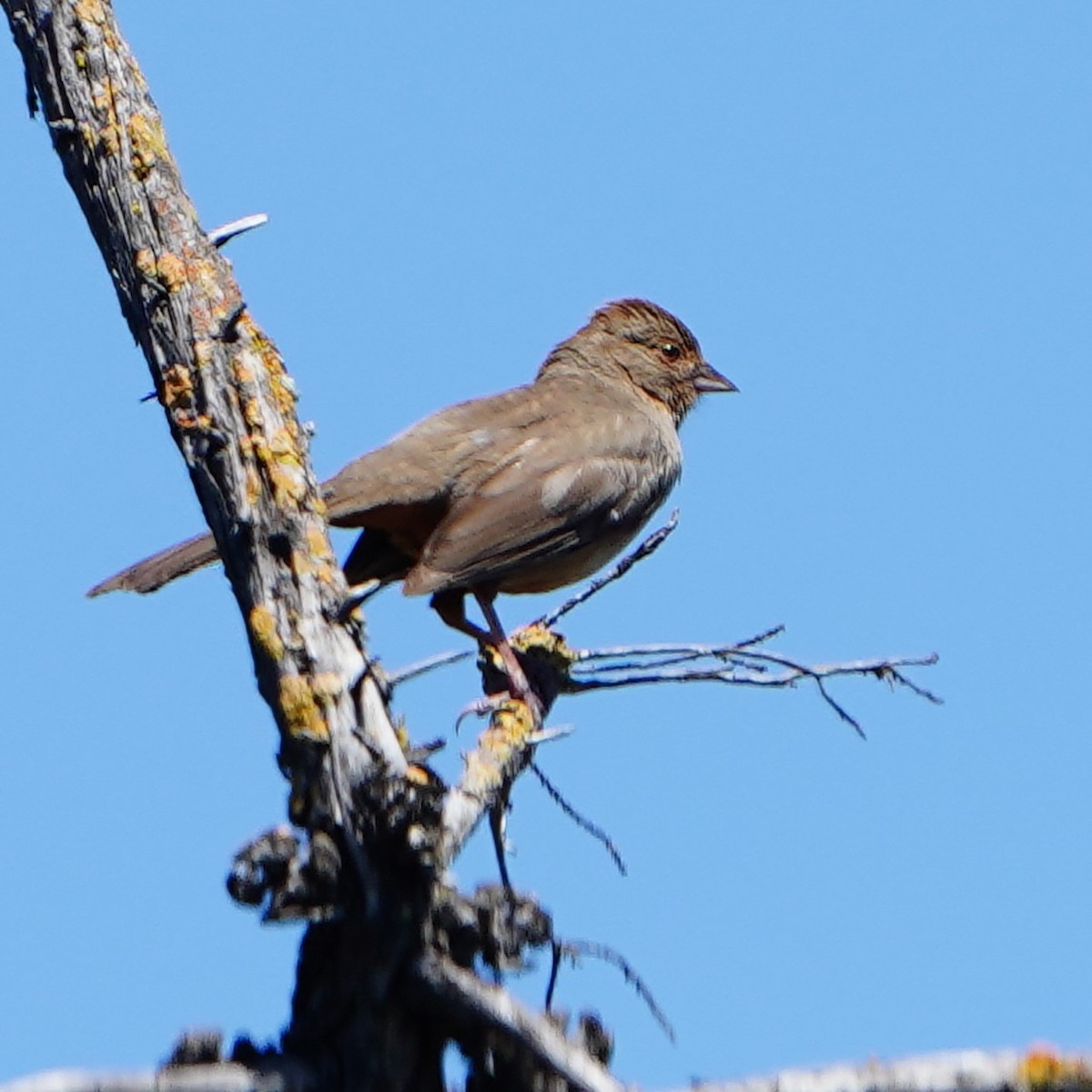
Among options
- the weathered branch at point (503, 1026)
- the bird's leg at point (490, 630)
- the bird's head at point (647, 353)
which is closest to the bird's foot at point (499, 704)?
the bird's leg at point (490, 630)

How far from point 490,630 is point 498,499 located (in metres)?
0.55

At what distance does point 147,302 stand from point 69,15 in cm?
83

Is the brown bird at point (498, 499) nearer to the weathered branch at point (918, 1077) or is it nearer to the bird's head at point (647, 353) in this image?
the bird's head at point (647, 353)

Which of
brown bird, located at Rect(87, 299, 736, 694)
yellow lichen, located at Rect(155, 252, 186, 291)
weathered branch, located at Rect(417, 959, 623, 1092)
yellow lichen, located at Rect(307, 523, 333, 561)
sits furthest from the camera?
brown bird, located at Rect(87, 299, 736, 694)

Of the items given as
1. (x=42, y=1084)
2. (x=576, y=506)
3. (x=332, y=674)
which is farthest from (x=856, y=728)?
(x=42, y=1084)

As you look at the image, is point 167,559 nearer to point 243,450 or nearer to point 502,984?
point 243,450

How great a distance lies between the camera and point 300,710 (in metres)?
4.41

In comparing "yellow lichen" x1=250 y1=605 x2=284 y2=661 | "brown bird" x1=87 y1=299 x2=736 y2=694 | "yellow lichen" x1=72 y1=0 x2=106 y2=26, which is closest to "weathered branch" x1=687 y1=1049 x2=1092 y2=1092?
"yellow lichen" x1=250 y1=605 x2=284 y2=661

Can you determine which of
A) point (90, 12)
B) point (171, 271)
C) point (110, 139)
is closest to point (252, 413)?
point (171, 271)

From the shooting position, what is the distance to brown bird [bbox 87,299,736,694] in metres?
6.80

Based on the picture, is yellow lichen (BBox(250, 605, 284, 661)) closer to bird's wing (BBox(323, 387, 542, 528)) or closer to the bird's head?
bird's wing (BBox(323, 387, 542, 528))

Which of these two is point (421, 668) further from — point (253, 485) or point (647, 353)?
point (647, 353)

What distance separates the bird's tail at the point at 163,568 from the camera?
6.24 m

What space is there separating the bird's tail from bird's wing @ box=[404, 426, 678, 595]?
2.35ft
